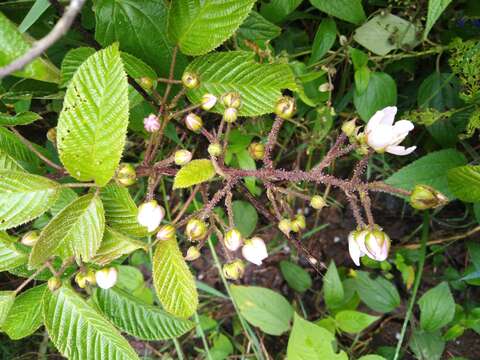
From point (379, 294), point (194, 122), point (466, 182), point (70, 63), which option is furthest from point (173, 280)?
point (379, 294)

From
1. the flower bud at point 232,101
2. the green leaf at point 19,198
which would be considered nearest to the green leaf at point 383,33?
the flower bud at point 232,101

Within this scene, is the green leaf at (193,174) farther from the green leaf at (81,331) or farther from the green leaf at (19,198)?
the green leaf at (81,331)

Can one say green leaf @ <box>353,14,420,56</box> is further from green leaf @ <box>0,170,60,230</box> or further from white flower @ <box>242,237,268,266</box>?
green leaf @ <box>0,170,60,230</box>

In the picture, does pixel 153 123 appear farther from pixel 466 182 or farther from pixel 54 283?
pixel 466 182

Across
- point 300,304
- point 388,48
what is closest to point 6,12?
point 388,48

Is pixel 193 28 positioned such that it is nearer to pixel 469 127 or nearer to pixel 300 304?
pixel 469 127

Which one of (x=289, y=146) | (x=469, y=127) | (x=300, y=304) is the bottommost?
(x=300, y=304)

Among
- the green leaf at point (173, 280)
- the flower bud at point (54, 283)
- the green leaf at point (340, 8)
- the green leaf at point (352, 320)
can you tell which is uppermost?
the green leaf at point (340, 8)
